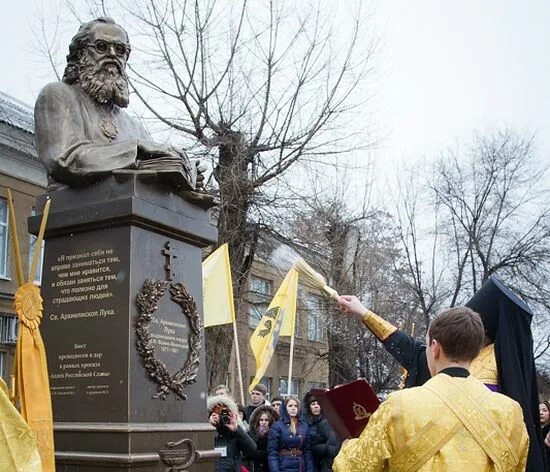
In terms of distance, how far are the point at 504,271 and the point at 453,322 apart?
28578 millimetres

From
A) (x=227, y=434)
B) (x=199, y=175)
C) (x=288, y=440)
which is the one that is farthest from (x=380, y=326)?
(x=288, y=440)

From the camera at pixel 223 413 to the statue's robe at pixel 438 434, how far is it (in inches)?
202

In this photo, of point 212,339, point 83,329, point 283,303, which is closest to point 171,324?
point 83,329

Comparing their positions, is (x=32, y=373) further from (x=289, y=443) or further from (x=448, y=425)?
(x=289, y=443)

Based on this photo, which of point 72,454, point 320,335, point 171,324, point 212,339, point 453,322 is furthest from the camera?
point 320,335

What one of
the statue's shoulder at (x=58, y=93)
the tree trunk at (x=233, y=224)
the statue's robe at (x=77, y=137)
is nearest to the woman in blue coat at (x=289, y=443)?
the statue's robe at (x=77, y=137)

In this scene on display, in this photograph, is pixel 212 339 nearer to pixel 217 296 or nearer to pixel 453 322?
pixel 217 296

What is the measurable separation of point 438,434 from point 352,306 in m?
1.88

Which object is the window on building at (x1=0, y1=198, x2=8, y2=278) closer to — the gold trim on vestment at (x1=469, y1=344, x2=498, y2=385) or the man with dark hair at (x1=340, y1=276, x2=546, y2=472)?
the man with dark hair at (x1=340, y1=276, x2=546, y2=472)

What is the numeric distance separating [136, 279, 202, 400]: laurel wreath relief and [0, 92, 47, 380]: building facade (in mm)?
15472

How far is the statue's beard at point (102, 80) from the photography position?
6082 millimetres

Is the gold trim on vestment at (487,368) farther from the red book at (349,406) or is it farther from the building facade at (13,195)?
the building facade at (13,195)

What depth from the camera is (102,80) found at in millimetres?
6094

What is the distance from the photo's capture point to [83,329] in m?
5.45
